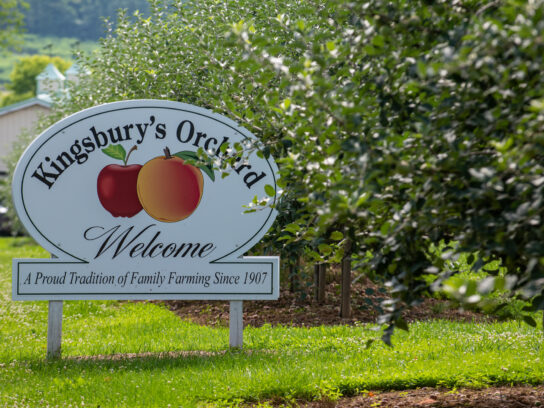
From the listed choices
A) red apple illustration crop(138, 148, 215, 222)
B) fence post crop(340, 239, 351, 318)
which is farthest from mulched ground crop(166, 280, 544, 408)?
red apple illustration crop(138, 148, 215, 222)

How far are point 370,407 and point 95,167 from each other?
13.0 ft

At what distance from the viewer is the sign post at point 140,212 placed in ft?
24.4

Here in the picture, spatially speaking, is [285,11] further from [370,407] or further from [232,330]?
[370,407]

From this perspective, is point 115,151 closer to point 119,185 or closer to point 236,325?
point 119,185

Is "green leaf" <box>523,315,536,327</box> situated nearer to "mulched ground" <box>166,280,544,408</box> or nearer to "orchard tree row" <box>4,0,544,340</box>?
"orchard tree row" <box>4,0,544,340</box>

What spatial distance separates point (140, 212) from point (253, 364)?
215 centimetres

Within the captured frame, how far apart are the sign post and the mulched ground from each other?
1739 millimetres

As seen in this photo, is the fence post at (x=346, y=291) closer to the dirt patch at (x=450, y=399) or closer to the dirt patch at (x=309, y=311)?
the dirt patch at (x=309, y=311)

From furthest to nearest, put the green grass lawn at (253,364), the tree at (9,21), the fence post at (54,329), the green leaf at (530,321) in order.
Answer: the tree at (9,21) → the fence post at (54,329) → the green grass lawn at (253,364) → the green leaf at (530,321)

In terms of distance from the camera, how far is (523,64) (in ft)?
8.95

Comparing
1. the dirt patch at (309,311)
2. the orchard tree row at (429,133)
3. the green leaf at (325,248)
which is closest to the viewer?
the orchard tree row at (429,133)

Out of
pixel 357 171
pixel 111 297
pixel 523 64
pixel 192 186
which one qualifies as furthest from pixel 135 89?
pixel 523 64

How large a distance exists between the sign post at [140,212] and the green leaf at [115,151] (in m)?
0.01

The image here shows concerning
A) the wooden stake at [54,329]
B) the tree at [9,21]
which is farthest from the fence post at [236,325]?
the tree at [9,21]
